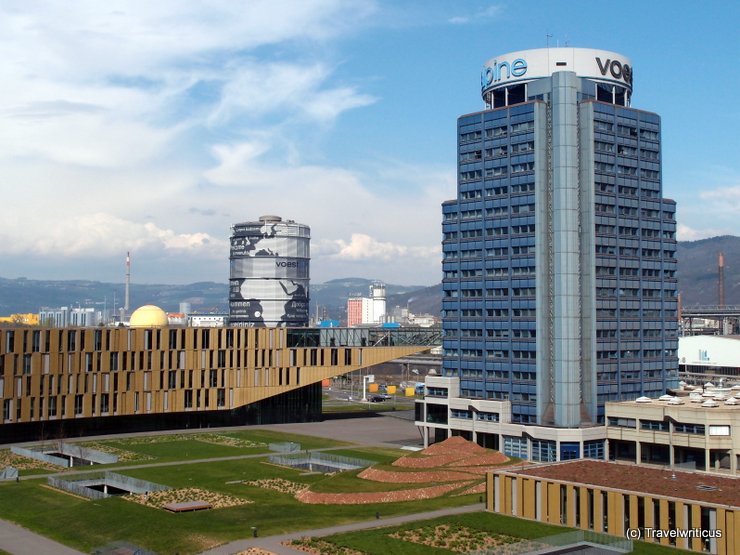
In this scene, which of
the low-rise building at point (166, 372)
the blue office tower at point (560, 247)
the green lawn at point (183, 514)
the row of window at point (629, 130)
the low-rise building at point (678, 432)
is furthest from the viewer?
the low-rise building at point (166, 372)

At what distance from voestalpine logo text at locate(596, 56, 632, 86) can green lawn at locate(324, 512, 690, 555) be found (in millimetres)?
71520

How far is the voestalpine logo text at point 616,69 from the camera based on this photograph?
132 metres

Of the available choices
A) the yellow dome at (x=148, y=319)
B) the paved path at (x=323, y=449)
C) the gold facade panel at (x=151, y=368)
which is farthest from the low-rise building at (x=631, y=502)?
the yellow dome at (x=148, y=319)

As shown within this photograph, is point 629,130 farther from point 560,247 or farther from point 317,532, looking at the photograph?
point 317,532

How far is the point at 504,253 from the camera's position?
131875mm

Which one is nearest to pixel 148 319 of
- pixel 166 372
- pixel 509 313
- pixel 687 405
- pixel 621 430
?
pixel 166 372

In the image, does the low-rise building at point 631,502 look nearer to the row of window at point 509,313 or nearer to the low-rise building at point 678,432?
the low-rise building at point 678,432

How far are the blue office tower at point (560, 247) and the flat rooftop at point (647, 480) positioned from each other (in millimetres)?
29440

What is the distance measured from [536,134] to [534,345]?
28.9 meters

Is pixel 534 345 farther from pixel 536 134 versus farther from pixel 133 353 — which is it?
pixel 133 353

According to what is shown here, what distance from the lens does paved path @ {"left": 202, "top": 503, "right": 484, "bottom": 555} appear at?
76.1 meters

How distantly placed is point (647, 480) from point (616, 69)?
68.6m

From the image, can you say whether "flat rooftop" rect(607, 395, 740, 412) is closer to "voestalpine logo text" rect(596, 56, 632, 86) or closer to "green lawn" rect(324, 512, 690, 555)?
"green lawn" rect(324, 512, 690, 555)

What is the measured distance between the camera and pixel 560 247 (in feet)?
411
